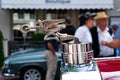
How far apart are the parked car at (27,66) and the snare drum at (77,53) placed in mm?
7739

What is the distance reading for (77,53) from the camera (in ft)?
10.0

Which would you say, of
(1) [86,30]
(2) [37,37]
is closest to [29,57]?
(1) [86,30]

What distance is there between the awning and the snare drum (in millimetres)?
13501

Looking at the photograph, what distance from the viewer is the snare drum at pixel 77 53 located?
3.04m

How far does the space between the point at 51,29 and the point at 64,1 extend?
13604mm

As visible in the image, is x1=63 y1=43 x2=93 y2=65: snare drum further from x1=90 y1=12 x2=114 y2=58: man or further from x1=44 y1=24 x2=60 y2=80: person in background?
x1=44 y1=24 x2=60 y2=80: person in background

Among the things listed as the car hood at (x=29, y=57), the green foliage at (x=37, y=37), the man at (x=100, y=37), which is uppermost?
the man at (x=100, y=37)

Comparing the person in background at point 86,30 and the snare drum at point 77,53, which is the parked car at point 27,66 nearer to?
the person in background at point 86,30

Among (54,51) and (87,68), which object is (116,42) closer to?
(87,68)

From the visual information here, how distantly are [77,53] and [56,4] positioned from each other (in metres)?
13.6

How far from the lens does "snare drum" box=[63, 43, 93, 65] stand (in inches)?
120

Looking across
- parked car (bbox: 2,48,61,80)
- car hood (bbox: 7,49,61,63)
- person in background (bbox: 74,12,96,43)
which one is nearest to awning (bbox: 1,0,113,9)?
car hood (bbox: 7,49,61,63)

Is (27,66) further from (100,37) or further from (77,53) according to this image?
(77,53)

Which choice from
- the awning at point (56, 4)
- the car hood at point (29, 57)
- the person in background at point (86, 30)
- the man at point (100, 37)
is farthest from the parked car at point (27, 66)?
the awning at point (56, 4)
